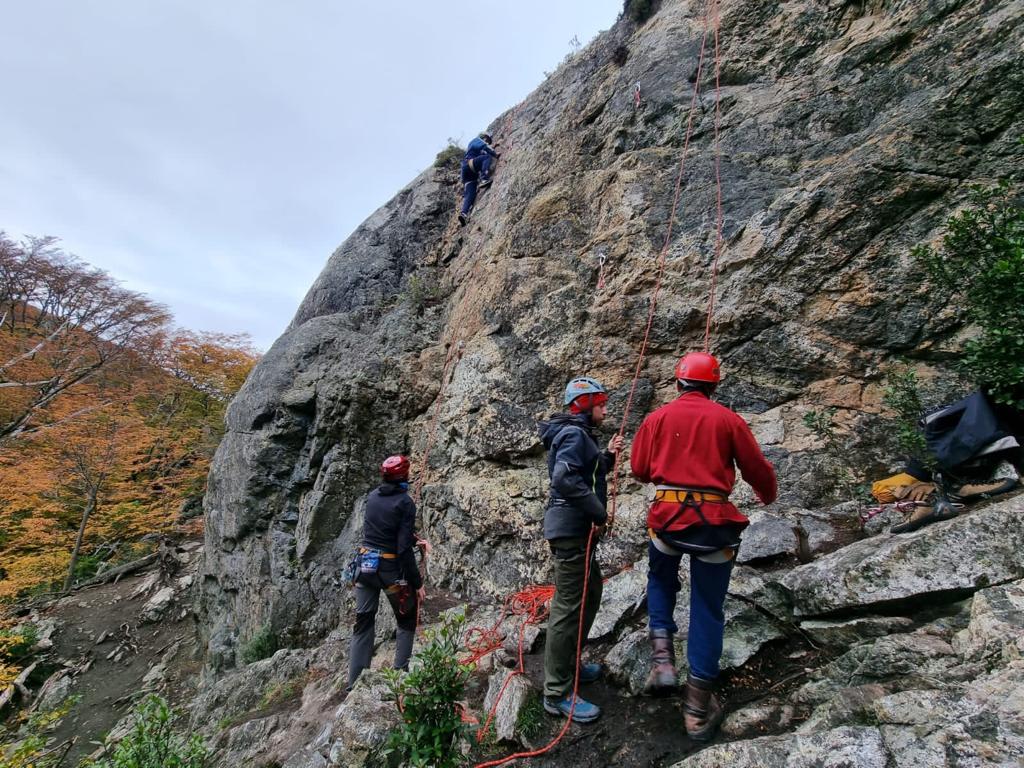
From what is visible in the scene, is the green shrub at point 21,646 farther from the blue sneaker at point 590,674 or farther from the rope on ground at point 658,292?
the blue sneaker at point 590,674

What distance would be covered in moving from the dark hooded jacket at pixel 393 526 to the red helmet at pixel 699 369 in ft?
9.51

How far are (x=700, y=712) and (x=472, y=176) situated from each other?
1203 cm

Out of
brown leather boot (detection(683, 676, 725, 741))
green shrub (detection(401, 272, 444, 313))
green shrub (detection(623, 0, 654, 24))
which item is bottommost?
brown leather boot (detection(683, 676, 725, 741))

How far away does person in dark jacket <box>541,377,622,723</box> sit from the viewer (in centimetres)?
319

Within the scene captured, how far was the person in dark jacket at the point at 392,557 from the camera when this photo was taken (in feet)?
15.4

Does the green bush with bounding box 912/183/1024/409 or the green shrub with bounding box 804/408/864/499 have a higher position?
the green bush with bounding box 912/183/1024/409

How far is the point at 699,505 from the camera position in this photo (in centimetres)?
273

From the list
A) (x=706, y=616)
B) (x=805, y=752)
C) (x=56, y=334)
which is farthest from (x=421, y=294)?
(x=56, y=334)

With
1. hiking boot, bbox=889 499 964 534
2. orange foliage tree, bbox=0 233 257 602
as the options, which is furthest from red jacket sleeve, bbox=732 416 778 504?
orange foliage tree, bbox=0 233 257 602

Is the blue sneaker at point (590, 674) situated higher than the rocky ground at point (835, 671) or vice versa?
the rocky ground at point (835, 671)

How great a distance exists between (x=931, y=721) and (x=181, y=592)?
1646 centimetres

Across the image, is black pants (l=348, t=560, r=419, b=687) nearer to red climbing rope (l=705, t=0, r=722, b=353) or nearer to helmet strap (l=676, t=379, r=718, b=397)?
helmet strap (l=676, t=379, r=718, b=397)

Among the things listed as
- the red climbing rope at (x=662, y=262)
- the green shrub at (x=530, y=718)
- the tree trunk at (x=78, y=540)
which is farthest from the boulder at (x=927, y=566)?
the tree trunk at (x=78, y=540)

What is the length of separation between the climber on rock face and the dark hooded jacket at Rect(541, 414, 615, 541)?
9.80 metres
